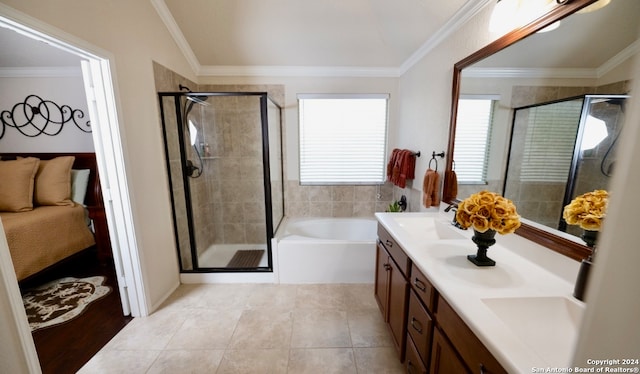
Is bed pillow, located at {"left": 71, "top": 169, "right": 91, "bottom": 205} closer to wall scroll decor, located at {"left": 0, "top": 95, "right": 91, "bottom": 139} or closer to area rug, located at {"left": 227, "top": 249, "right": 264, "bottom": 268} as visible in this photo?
wall scroll decor, located at {"left": 0, "top": 95, "right": 91, "bottom": 139}

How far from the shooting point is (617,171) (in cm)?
28

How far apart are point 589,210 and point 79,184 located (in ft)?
14.0

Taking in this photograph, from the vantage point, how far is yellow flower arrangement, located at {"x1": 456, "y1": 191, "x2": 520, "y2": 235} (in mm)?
1024

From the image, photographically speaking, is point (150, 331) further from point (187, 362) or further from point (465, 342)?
point (465, 342)

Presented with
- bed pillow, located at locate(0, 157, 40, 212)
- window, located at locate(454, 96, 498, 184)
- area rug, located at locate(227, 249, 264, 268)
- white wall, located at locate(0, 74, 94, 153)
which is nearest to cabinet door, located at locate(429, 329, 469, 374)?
window, located at locate(454, 96, 498, 184)

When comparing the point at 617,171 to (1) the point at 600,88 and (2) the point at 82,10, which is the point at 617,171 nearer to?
(1) the point at 600,88

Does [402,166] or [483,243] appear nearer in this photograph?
[483,243]

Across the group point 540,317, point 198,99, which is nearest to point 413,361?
point 540,317

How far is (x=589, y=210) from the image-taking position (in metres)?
0.86

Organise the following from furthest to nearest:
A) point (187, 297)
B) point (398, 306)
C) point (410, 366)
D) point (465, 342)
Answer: point (187, 297), point (398, 306), point (410, 366), point (465, 342)

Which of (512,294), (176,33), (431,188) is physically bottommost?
(512,294)

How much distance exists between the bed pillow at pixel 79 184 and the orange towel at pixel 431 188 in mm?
3776

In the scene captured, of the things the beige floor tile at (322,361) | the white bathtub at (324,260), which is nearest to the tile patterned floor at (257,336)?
the beige floor tile at (322,361)

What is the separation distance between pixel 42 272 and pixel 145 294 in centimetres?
118
